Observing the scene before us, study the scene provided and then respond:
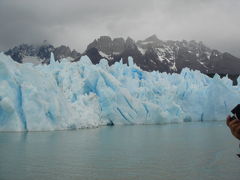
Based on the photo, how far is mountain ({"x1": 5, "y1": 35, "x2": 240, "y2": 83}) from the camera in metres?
92.3

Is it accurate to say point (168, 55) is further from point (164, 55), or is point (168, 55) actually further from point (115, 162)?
point (115, 162)

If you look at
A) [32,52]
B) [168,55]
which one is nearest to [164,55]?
[168,55]

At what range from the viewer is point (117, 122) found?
93.2 feet

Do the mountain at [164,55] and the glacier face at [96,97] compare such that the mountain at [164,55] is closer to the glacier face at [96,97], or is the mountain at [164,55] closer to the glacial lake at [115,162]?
the glacier face at [96,97]

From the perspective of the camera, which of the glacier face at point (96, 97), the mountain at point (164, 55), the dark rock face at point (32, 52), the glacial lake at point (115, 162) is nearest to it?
the glacial lake at point (115, 162)

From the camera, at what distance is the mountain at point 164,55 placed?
92.3 metres

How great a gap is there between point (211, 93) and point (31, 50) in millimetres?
109742

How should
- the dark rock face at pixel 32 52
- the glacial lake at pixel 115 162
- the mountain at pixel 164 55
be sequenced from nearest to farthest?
the glacial lake at pixel 115 162
the mountain at pixel 164 55
the dark rock face at pixel 32 52

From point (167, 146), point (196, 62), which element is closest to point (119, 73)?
point (167, 146)

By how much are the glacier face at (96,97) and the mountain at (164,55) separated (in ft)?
174

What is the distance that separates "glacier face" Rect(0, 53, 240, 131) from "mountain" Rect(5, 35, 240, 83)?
2089 inches

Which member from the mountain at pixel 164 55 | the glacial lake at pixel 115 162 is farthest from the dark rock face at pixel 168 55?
the glacial lake at pixel 115 162

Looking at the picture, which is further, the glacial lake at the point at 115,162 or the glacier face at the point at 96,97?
the glacier face at the point at 96,97

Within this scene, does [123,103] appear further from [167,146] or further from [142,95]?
[167,146]
